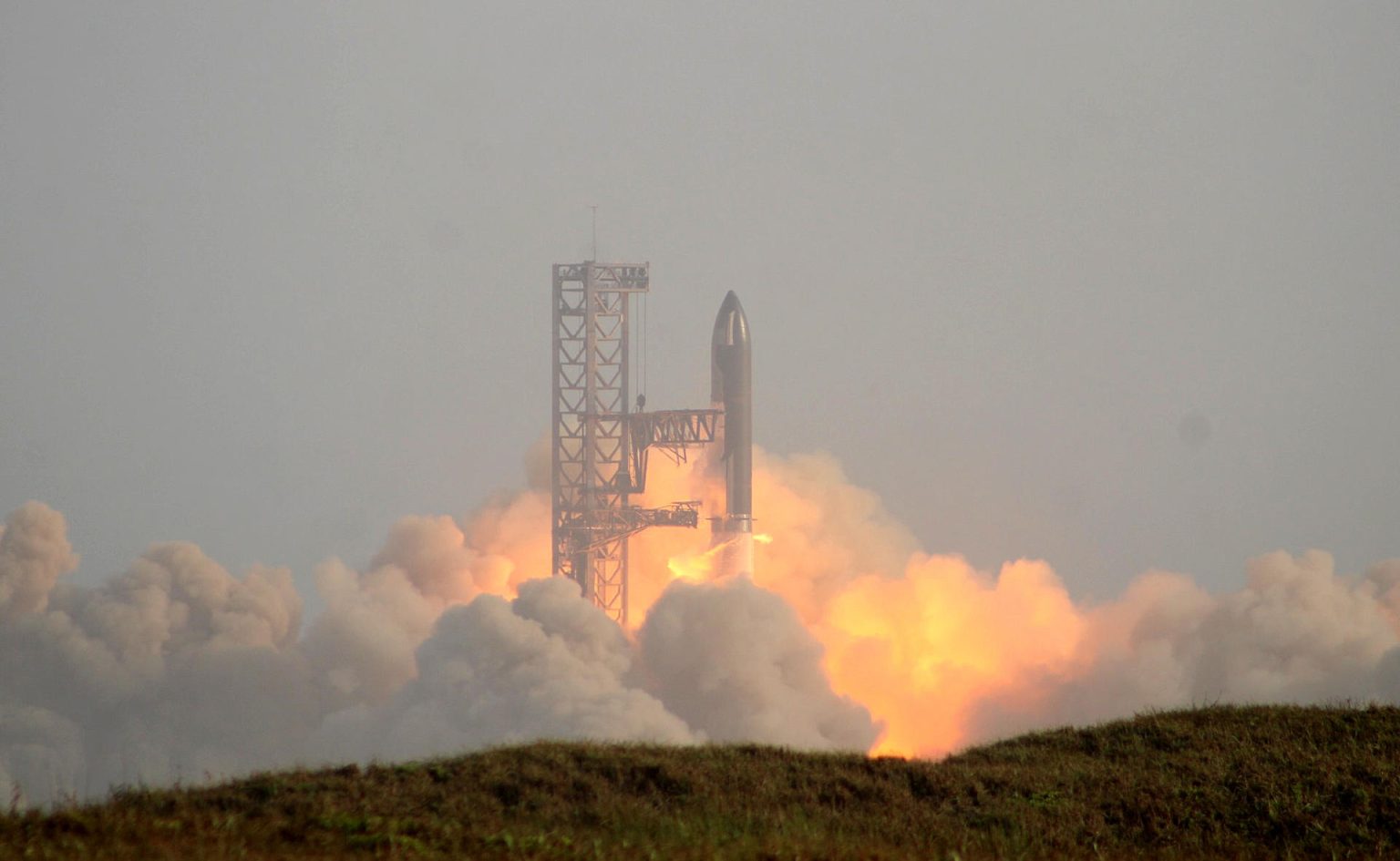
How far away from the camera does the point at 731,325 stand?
99188 millimetres

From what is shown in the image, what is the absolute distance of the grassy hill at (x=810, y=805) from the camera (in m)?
17.8

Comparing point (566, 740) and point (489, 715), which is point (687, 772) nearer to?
point (566, 740)

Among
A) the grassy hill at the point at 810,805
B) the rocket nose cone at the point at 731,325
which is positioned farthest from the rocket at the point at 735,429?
the grassy hill at the point at 810,805

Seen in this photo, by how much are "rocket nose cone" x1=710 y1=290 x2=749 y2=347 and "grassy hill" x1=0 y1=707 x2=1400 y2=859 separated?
73.2 m

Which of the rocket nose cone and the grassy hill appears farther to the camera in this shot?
the rocket nose cone

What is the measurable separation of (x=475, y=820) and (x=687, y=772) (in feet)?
11.8

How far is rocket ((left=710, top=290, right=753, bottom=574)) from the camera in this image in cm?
9719

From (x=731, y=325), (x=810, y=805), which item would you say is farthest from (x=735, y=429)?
(x=810, y=805)

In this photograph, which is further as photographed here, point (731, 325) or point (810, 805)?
point (731, 325)

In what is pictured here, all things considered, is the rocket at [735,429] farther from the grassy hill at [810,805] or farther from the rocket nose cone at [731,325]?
the grassy hill at [810,805]

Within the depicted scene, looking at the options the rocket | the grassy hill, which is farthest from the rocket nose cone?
the grassy hill

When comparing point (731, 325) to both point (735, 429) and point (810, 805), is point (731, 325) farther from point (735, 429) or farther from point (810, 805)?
point (810, 805)

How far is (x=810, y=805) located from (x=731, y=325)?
78.4m

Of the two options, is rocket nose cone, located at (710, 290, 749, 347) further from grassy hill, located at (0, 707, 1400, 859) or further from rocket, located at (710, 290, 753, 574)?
grassy hill, located at (0, 707, 1400, 859)
